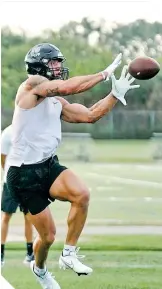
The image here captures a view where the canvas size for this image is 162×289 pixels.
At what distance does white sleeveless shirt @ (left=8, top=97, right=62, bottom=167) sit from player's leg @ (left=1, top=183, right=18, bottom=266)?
100 cm

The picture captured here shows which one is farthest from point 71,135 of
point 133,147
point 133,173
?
point 133,173

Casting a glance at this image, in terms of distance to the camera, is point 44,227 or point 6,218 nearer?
point 44,227

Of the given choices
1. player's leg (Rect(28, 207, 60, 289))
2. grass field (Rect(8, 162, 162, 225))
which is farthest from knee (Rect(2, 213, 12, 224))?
player's leg (Rect(28, 207, 60, 289))

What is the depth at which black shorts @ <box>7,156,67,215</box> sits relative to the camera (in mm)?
5301

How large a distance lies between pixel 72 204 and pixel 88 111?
52 cm

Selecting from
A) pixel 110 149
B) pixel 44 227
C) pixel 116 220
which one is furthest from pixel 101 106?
pixel 116 220

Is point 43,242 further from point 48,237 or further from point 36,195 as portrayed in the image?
point 36,195

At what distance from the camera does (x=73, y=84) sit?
4938mm

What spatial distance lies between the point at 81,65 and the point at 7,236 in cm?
144

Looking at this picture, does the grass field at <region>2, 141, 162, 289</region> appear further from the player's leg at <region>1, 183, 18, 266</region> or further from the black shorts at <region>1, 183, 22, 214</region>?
the black shorts at <region>1, 183, 22, 214</region>

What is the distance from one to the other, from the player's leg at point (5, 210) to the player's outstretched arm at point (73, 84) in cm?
139

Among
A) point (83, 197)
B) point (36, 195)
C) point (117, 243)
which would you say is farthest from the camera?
point (117, 243)

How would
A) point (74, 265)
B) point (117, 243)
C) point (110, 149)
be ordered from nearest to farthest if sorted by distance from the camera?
point (74, 265)
point (117, 243)
point (110, 149)

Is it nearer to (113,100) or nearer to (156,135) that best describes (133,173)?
(156,135)
